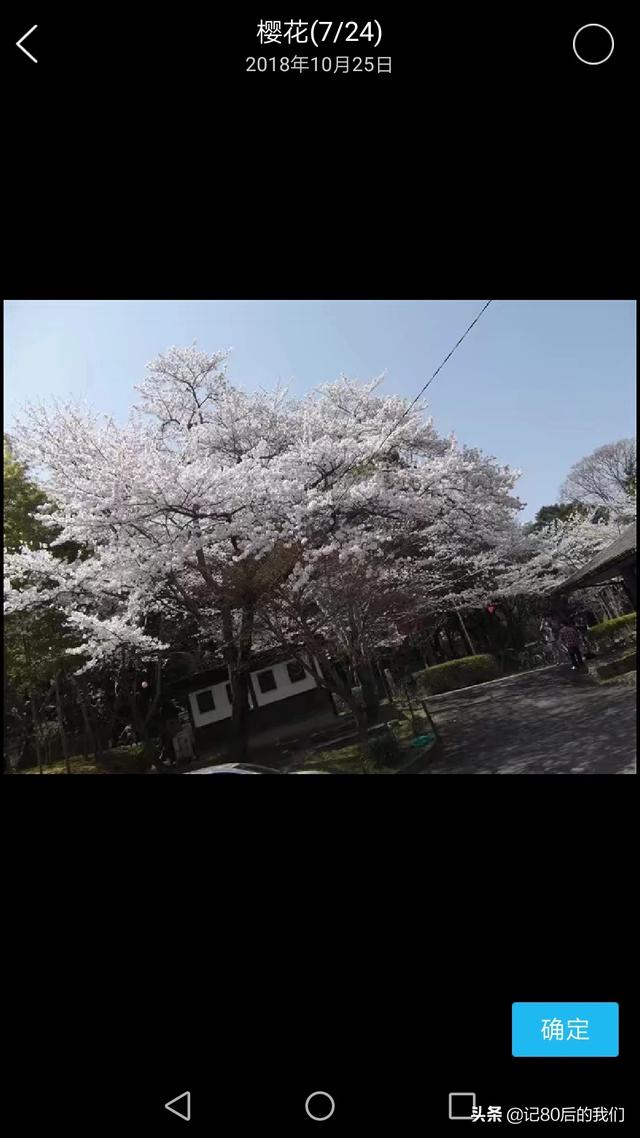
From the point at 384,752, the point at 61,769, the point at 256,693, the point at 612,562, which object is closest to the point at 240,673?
the point at 384,752

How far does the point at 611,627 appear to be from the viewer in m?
9.26

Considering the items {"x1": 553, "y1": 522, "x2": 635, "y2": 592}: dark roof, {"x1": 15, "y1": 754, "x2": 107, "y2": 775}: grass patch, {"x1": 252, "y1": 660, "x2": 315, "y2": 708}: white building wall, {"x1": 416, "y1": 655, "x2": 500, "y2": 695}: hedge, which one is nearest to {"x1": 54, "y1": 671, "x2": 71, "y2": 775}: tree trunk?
{"x1": 15, "y1": 754, "x2": 107, "y2": 775}: grass patch

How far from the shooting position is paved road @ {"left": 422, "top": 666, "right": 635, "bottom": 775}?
3.34 m

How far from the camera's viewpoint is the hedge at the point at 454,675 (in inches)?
418

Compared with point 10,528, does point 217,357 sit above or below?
above

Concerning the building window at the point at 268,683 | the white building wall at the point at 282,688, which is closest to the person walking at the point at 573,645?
the white building wall at the point at 282,688

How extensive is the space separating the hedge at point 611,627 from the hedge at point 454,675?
2.46 m

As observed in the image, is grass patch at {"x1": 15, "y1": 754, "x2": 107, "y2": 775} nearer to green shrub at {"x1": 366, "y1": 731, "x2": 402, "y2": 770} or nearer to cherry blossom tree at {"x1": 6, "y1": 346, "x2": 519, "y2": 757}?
cherry blossom tree at {"x1": 6, "y1": 346, "x2": 519, "y2": 757}
